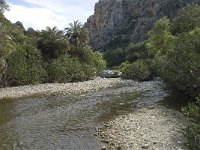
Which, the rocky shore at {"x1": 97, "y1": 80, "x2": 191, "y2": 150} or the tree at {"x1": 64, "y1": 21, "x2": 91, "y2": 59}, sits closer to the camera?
the rocky shore at {"x1": 97, "y1": 80, "x2": 191, "y2": 150}

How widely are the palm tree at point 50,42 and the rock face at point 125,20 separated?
98417 mm

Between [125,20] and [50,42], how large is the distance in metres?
124

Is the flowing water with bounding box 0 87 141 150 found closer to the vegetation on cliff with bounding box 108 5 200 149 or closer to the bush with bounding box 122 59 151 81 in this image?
the vegetation on cliff with bounding box 108 5 200 149

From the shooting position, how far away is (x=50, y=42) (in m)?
67.9

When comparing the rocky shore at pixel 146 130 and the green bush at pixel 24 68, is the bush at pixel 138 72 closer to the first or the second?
the green bush at pixel 24 68

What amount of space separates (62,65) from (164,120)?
38.8 m

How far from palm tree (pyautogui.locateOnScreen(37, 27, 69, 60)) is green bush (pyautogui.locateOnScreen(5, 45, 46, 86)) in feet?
16.5

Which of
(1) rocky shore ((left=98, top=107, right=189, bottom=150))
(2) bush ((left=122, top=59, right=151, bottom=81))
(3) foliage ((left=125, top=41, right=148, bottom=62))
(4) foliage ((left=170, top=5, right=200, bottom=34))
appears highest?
(4) foliage ((left=170, top=5, right=200, bottom=34))

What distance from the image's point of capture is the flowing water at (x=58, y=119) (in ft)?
72.7

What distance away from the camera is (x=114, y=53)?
13838 cm

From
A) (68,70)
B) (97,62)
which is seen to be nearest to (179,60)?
(68,70)

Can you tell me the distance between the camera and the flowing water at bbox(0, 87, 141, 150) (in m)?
22.2

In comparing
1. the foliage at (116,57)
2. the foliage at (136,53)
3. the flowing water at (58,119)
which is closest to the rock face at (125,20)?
the foliage at (116,57)

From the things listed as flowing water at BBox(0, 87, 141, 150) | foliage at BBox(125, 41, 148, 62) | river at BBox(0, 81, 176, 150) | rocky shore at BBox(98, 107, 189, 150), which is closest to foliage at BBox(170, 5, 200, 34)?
foliage at BBox(125, 41, 148, 62)
